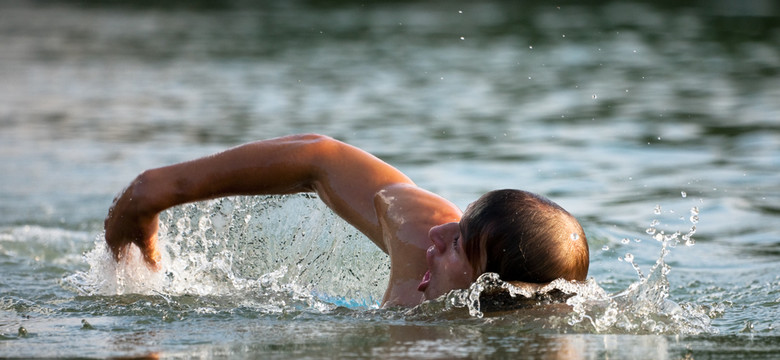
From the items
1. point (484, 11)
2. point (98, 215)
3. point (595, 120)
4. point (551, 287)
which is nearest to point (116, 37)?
point (484, 11)

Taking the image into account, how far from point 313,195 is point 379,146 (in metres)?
5.42

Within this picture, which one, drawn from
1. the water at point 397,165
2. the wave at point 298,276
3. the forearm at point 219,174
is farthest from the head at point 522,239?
the forearm at point 219,174

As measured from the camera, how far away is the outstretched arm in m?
4.12

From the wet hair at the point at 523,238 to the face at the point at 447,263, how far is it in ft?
0.29

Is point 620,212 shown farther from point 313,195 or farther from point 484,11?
point 484,11

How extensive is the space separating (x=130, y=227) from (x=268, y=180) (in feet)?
1.87

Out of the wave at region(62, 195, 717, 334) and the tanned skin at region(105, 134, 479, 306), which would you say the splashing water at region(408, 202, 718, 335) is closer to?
the wave at region(62, 195, 717, 334)

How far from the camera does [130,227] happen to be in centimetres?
423

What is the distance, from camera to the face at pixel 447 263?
3613 millimetres

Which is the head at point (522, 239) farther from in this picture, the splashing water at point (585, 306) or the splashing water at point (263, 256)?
the splashing water at point (263, 256)

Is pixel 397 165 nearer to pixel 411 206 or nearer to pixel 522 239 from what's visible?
pixel 411 206

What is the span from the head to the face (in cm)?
3

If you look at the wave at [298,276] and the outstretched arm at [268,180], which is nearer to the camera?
the wave at [298,276]

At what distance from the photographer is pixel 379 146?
1011 cm
